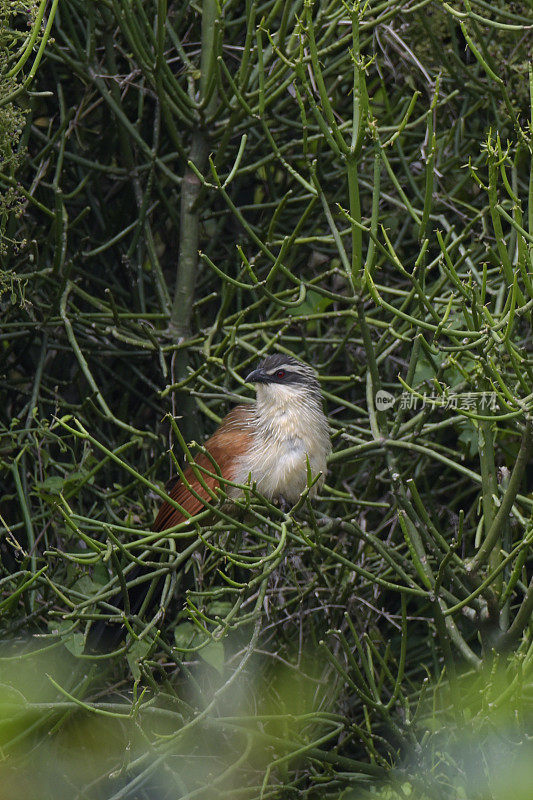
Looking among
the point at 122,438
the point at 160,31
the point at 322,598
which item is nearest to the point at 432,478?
the point at 322,598

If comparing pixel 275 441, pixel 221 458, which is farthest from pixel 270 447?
pixel 221 458

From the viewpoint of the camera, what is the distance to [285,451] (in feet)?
10.3

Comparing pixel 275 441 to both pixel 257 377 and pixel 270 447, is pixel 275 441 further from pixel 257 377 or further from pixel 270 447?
pixel 257 377

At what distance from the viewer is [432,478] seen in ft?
12.7

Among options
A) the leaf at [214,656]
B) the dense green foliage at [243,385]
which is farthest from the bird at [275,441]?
the leaf at [214,656]

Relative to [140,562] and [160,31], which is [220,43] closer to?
[160,31]

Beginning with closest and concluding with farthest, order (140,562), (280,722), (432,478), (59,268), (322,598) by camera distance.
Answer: (140,562) < (280,722) < (59,268) < (322,598) < (432,478)

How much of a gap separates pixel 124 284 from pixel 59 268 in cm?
62

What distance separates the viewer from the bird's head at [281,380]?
3207mm

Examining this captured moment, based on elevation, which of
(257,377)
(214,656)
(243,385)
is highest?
(257,377)

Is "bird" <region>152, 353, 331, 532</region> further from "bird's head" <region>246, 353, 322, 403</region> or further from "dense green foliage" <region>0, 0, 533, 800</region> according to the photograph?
"dense green foliage" <region>0, 0, 533, 800</region>

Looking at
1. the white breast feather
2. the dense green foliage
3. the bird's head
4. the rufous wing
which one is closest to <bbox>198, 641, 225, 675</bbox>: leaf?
the dense green foliage

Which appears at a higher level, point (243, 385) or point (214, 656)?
point (243, 385)

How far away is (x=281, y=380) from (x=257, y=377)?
0.32ft
